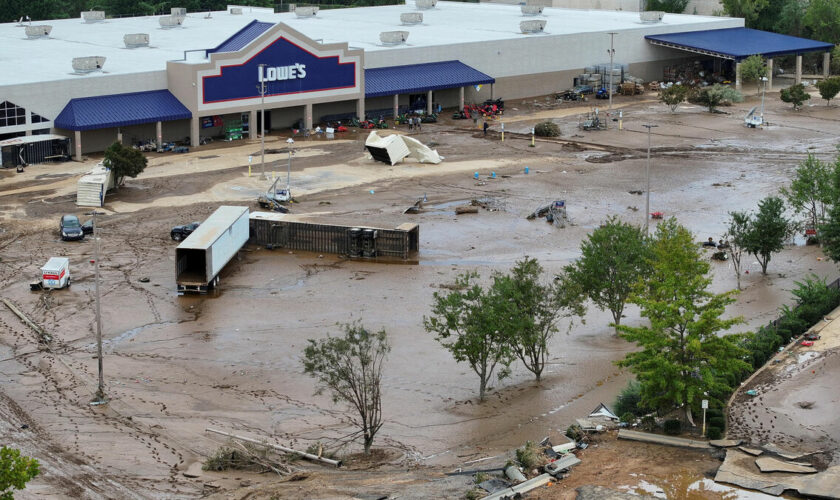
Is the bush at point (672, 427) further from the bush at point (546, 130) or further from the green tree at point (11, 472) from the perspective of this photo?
the bush at point (546, 130)

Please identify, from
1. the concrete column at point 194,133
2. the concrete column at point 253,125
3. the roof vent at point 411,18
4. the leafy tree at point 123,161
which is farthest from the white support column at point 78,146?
the roof vent at point 411,18

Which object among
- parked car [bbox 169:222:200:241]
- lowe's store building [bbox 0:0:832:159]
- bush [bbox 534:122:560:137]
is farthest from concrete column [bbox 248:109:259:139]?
parked car [bbox 169:222:200:241]

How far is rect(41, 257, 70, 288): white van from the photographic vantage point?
53656mm

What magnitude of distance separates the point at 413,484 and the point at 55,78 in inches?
2306

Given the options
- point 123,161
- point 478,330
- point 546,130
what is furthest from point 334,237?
point 546,130

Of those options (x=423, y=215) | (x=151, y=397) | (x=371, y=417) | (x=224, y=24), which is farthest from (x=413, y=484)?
(x=224, y=24)

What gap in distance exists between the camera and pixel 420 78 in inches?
3981

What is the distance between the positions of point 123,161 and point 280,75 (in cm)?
2220

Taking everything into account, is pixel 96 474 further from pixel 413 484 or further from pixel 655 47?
pixel 655 47

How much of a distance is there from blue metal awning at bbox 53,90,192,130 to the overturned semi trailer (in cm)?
2365

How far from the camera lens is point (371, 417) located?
1441 inches

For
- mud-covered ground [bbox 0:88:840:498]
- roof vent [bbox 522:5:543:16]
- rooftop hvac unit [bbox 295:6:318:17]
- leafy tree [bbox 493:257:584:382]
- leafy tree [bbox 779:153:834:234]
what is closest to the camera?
mud-covered ground [bbox 0:88:840:498]

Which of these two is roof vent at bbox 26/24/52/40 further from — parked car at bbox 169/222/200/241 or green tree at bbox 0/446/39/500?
green tree at bbox 0/446/39/500

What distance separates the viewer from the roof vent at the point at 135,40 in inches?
3895
